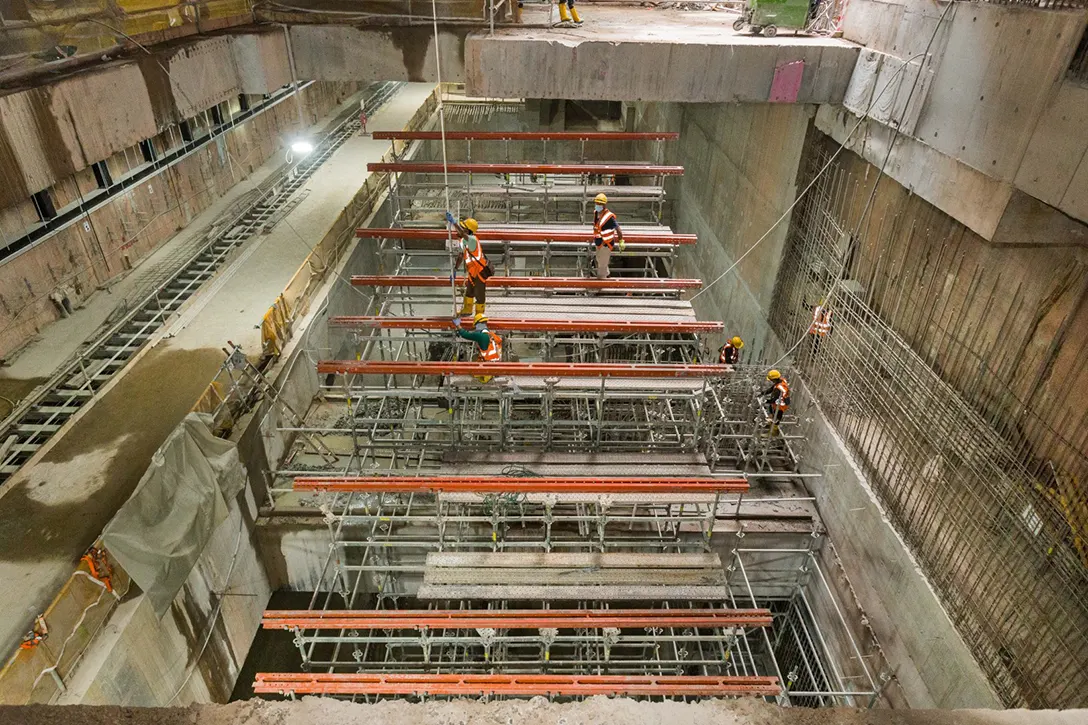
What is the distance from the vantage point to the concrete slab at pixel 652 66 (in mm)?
8383

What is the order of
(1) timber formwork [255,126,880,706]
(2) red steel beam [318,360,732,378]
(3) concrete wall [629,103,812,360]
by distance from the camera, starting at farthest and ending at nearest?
(3) concrete wall [629,103,812,360] → (2) red steel beam [318,360,732,378] → (1) timber formwork [255,126,880,706]

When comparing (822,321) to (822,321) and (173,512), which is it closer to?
(822,321)

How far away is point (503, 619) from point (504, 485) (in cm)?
136

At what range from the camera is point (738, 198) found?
494 inches

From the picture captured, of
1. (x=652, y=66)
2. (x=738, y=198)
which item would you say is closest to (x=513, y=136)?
(x=738, y=198)

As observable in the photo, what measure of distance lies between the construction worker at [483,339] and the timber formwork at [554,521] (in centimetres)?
18

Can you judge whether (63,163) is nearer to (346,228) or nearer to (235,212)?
(346,228)

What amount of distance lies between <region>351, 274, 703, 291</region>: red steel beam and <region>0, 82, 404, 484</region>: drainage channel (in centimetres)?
388

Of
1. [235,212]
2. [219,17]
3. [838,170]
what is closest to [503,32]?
[219,17]

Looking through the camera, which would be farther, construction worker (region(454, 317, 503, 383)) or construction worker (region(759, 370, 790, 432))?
construction worker (region(759, 370, 790, 432))

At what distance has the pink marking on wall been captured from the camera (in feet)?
27.6

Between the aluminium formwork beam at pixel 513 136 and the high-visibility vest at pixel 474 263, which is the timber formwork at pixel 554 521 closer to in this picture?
the high-visibility vest at pixel 474 263

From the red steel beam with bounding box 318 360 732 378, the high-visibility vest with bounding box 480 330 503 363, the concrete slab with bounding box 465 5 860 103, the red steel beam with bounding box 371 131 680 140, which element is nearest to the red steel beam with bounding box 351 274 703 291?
the high-visibility vest with bounding box 480 330 503 363

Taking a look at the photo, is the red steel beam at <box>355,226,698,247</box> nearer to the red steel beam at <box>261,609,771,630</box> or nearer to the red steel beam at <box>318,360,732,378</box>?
the red steel beam at <box>318,360,732,378</box>
